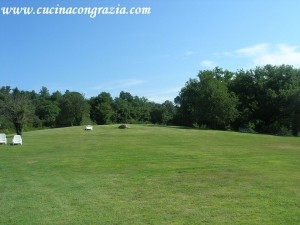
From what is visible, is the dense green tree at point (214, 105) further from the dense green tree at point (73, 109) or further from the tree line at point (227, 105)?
the dense green tree at point (73, 109)

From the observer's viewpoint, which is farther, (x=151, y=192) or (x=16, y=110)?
(x=16, y=110)

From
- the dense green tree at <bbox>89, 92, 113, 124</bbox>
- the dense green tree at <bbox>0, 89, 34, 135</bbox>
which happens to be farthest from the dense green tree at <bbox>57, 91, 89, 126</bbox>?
the dense green tree at <bbox>0, 89, 34, 135</bbox>

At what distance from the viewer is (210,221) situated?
782 cm

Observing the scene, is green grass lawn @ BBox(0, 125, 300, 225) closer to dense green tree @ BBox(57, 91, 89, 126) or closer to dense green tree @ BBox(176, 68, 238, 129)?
dense green tree @ BBox(176, 68, 238, 129)

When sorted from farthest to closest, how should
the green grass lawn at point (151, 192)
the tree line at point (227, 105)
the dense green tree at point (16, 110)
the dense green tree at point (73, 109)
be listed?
the dense green tree at point (73, 109), the tree line at point (227, 105), the dense green tree at point (16, 110), the green grass lawn at point (151, 192)

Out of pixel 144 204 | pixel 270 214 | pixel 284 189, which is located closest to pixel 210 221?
pixel 270 214

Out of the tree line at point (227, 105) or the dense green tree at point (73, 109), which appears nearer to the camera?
the tree line at point (227, 105)

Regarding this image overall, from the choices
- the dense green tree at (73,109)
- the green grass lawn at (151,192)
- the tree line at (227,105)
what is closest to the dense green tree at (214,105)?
the tree line at (227,105)

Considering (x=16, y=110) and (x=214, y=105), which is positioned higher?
(x=214, y=105)

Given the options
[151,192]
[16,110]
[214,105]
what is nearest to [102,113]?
[214,105]

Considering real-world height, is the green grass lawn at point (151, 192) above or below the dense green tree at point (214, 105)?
below

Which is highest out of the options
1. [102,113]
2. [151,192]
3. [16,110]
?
[102,113]

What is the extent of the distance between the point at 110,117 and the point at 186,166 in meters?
75.4

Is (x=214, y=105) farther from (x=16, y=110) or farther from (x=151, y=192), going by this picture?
(x=151, y=192)
